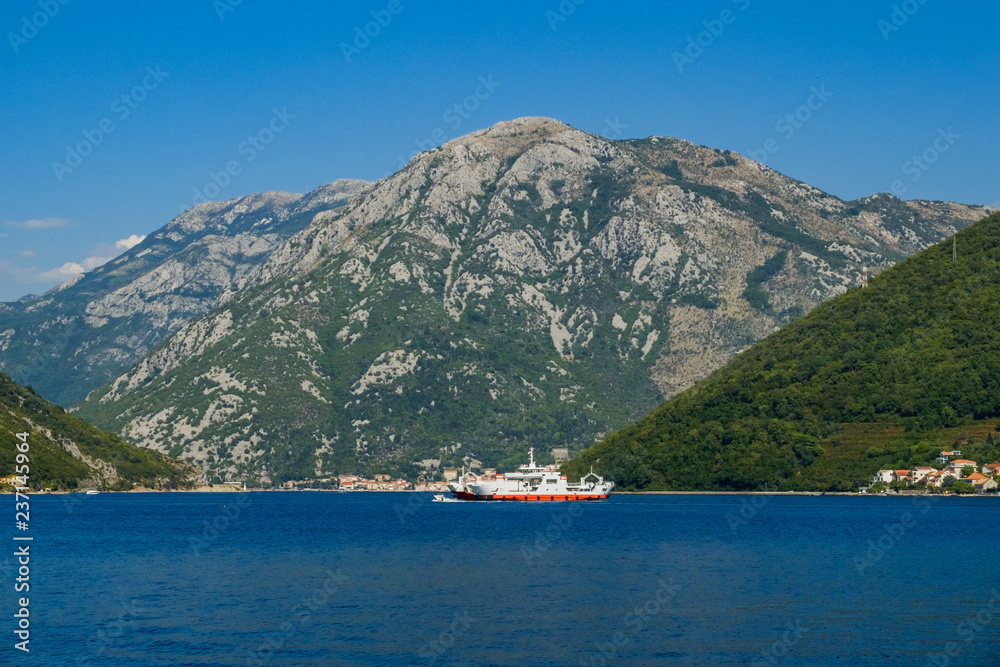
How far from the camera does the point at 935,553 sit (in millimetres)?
107500

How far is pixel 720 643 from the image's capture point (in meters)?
62.2

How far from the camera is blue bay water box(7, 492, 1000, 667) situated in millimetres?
60438

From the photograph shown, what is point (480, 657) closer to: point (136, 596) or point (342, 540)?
point (136, 596)

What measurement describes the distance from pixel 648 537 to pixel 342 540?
122ft

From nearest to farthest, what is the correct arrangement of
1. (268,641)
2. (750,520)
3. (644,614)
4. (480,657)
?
(480,657) → (268,641) → (644,614) → (750,520)

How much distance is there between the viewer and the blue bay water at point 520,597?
198 feet

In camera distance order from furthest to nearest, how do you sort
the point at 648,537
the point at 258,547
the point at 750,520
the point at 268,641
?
1. the point at 750,520
2. the point at 648,537
3. the point at 258,547
4. the point at 268,641

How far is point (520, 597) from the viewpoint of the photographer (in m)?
79.3

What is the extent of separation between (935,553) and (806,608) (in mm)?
40256

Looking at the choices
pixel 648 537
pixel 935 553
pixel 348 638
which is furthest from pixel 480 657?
pixel 648 537

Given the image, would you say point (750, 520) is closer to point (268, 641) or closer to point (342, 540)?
point (342, 540)

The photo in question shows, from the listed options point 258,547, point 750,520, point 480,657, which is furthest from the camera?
point 750,520

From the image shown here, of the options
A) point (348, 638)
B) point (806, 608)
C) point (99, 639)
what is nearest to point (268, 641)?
point (348, 638)

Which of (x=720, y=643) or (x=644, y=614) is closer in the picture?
(x=720, y=643)
